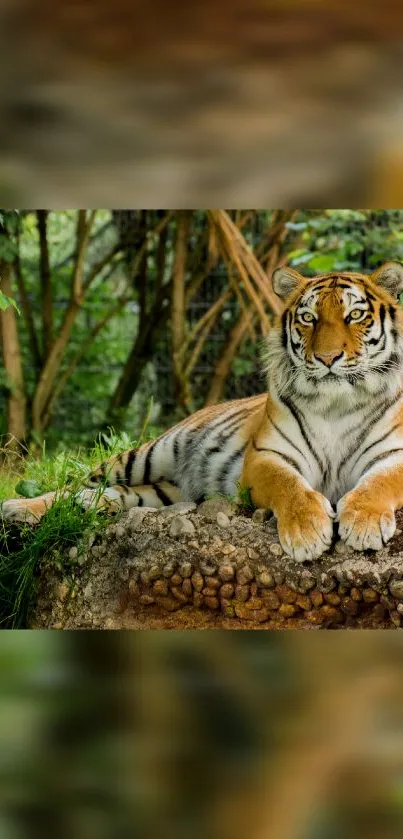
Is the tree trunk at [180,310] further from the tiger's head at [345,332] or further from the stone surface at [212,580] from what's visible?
the stone surface at [212,580]

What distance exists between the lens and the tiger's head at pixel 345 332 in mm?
2406

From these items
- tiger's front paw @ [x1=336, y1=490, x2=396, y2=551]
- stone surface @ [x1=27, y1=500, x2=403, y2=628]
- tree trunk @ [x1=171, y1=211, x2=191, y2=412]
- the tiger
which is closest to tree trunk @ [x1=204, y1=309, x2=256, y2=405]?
tree trunk @ [x1=171, y1=211, x2=191, y2=412]

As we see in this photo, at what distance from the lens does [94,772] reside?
2.10 metres

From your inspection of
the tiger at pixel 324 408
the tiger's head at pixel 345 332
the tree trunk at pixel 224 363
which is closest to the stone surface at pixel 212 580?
the tiger at pixel 324 408

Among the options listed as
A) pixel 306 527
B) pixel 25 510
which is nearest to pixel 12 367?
pixel 25 510

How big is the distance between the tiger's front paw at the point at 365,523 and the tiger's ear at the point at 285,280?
A: 1.91 feet

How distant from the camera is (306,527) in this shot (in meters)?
2.21

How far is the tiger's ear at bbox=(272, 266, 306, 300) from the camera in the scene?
2.52m

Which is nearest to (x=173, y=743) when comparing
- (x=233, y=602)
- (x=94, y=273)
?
(x=233, y=602)

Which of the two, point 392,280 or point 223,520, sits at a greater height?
point 392,280

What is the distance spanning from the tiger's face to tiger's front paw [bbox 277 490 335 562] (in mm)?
323

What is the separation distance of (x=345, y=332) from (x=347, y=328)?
12mm

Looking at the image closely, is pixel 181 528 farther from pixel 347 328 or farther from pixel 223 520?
pixel 347 328

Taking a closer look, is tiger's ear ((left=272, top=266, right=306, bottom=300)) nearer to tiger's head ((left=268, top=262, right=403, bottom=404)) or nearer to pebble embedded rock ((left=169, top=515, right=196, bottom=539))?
tiger's head ((left=268, top=262, right=403, bottom=404))
